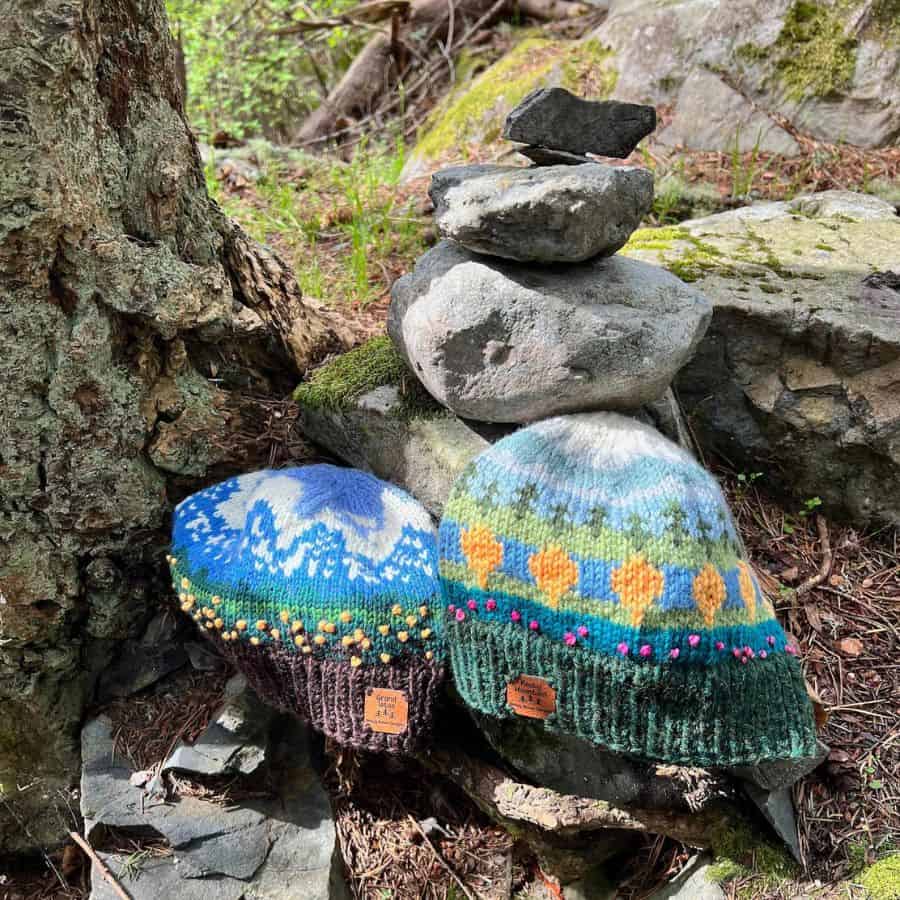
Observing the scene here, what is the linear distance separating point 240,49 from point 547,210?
19.9ft

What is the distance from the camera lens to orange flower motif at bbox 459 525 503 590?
175 centimetres

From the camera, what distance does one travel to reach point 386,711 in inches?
78.1

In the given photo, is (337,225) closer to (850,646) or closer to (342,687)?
(342,687)

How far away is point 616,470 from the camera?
1.77 m

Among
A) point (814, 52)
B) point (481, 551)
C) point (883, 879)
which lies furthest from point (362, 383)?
point (814, 52)

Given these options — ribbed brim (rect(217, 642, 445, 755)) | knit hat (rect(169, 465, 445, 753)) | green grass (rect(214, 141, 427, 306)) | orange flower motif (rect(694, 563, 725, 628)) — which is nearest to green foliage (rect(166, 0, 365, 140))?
green grass (rect(214, 141, 427, 306))

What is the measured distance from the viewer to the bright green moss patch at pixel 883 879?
189 centimetres

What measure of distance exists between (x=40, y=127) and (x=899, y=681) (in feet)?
8.84

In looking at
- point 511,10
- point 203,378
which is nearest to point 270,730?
point 203,378

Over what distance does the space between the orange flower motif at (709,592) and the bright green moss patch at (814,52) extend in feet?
12.0

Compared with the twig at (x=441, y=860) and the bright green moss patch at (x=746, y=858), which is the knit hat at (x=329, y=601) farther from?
the bright green moss patch at (x=746, y=858)

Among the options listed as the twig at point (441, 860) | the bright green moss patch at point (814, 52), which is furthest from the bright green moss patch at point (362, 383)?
the bright green moss patch at point (814, 52)

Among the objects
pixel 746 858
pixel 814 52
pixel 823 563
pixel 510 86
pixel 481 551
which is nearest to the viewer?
pixel 481 551

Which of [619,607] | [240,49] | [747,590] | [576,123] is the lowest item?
[747,590]
